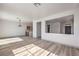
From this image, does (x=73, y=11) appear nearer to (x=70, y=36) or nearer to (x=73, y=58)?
(x=70, y=36)

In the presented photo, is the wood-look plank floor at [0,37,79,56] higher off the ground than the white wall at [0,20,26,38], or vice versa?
the white wall at [0,20,26,38]

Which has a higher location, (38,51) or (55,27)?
(55,27)

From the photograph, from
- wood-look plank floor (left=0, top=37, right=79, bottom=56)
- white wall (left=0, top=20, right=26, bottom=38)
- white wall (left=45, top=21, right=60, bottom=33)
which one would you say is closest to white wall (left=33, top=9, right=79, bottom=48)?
wood-look plank floor (left=0, top=37, right=79, bottom=56)

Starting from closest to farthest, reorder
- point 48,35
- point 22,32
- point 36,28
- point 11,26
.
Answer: point 48,35 → point 36,28 → point 11,26 → point 22,32

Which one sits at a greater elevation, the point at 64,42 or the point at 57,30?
the point at 57,30

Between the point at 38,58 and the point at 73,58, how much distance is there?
1.82 feet

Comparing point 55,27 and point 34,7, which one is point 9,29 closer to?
point 55,27

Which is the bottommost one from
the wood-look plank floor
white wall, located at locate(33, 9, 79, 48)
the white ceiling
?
the wood-look plank floor

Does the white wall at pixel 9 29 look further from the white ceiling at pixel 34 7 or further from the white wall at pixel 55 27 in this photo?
the white wall at pixel 55 27

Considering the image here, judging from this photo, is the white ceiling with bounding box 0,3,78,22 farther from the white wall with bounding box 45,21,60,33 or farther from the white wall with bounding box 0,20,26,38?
the white wall with bounding box 0,20,26,38

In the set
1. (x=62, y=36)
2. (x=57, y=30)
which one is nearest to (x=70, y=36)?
(x=62, y=36)

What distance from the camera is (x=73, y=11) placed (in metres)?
3.88

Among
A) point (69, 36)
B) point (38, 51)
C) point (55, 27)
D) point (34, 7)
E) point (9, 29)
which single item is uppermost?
point (34, 7)

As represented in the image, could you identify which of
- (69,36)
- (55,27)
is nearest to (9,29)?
(55,27)
